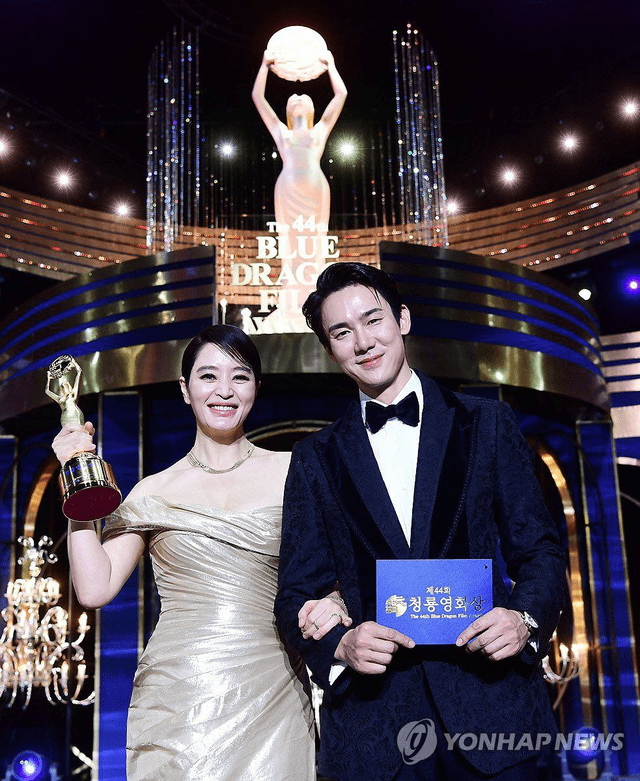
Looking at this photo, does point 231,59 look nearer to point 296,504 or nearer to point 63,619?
point 63,619

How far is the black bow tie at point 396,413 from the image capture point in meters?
2.04

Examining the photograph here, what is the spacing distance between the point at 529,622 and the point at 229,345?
1.26 metres

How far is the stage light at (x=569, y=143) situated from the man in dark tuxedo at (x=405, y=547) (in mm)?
9916

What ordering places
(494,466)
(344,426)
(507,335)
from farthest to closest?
(507,335) < (344,426) < (494,466)

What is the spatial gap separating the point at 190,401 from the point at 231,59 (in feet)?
30.8

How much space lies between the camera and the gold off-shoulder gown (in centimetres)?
233

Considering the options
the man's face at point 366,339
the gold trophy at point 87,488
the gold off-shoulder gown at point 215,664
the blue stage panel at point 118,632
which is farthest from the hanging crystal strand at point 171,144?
the man's face at point 366,339

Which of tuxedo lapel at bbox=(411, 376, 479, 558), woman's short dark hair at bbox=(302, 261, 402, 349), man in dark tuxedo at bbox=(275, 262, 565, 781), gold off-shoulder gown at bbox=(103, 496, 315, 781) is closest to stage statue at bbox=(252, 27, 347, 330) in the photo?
gold off-shoulder gown at bbox=(103, 496, 315, 781)

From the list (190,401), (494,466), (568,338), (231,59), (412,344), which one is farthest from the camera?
(231,59)

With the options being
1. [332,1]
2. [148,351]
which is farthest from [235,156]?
[148,351]

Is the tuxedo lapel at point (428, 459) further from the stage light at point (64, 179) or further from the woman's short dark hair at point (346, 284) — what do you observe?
the stage light at point (64, 179)

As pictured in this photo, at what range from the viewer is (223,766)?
231cm

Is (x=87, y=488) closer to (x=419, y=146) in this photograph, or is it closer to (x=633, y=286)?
(x=419, y=146)

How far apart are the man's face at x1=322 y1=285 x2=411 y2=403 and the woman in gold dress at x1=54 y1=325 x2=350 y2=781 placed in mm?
526
